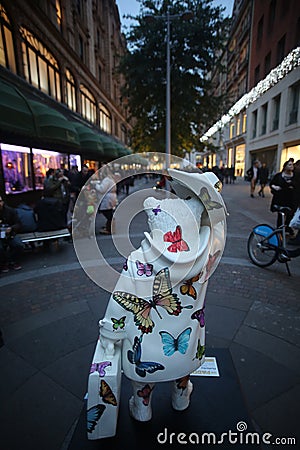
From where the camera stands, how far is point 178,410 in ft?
5.89

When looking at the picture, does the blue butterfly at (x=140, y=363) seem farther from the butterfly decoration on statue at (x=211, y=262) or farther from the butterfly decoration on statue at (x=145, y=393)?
the butterfly decoration on statue at (x=211, y=262)

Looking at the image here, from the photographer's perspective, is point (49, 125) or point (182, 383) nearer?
point (182, 383)

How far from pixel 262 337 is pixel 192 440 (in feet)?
4.67

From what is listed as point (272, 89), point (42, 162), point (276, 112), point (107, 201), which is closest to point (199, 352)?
point (107, 201)

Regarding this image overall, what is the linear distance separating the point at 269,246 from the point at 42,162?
10067 mm

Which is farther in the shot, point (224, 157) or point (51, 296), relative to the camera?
point (224, 157)

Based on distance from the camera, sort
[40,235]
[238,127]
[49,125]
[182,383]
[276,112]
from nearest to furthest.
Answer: [182,383] < [40,235] < [49,125] < [276,112] < [238,127]

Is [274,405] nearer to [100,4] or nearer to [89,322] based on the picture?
[89,322]

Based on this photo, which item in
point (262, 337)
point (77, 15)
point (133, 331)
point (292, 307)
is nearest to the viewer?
point (133, 331)

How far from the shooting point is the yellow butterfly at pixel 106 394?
52.0 inches

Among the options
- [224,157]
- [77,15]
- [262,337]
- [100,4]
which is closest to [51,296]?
[262,337]

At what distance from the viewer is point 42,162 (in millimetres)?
11398

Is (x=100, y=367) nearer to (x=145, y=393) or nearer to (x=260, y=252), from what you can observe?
(x=145, y=393)

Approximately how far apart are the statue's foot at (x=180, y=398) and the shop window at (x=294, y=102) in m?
19.6
